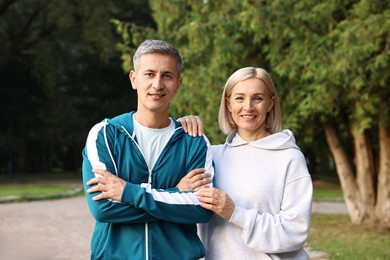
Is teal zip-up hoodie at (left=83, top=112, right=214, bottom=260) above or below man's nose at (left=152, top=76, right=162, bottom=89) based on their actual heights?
below

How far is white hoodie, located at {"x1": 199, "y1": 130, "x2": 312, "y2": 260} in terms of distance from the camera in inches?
118

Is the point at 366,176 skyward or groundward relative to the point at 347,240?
skyward

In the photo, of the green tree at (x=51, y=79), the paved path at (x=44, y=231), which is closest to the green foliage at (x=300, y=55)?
the paved path at (x=44, y=231)

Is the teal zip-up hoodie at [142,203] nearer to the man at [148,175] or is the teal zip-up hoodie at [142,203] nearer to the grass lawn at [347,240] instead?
the man at [148,175]

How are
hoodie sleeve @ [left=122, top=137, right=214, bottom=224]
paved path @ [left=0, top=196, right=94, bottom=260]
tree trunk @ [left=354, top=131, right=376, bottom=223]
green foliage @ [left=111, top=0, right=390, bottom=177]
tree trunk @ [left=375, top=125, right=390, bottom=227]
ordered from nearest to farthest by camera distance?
hoodie sleeve @ [left=122, top=137, right=214, bottom=224]
paved path @ [left=0, top=196, right=94, bottom=260]
green foliage @ [left=111, top=0, right=390, bottom=177]
tree trunk @ [left=375, top=125, right=390, bottom=227]
tree trunk @ [left=354, top=131, right=376, bottom=223]

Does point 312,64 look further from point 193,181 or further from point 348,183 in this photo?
point 193,181

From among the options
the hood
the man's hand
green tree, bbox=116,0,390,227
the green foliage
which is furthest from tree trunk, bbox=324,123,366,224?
the man's hand

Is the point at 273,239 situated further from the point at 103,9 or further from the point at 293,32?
the point at 103,9

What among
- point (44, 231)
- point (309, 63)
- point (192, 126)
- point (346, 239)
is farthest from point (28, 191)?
point (192, 126)

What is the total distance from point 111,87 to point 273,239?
33.9 m

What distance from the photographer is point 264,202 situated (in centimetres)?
307

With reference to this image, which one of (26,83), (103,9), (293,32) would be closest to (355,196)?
(293,32)

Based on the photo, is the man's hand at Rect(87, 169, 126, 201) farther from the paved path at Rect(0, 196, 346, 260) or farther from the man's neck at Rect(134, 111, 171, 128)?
the paved path at Rect(0, 196, 346, 260)

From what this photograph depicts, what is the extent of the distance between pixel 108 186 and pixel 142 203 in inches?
7.2
